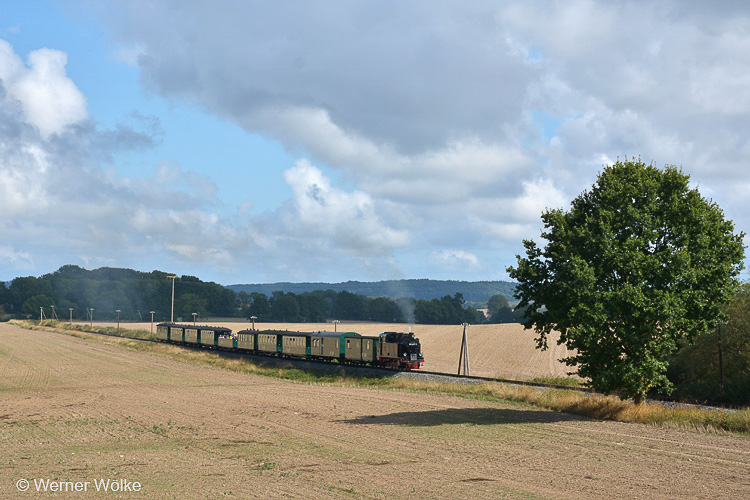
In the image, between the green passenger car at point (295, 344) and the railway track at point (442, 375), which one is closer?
the railway track at point (442, 375)

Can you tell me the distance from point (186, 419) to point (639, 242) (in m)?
23.1

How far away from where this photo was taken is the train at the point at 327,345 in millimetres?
57094

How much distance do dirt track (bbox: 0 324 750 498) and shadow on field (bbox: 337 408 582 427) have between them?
0.10 meters

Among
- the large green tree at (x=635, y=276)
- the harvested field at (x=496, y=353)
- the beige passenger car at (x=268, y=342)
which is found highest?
the large green tree at (x=635, y=276)

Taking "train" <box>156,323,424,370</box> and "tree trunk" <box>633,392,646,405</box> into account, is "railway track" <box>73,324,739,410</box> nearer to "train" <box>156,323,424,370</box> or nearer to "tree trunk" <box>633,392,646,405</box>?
"train" <box>156,323,424,370</box>

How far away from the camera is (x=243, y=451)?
22750 millimetres

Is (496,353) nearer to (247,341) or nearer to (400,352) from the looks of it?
(400,352)

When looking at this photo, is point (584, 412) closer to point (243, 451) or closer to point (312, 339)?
point (243, 451)

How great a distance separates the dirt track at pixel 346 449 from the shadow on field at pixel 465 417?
0.10 m

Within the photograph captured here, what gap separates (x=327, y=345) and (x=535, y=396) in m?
30.8

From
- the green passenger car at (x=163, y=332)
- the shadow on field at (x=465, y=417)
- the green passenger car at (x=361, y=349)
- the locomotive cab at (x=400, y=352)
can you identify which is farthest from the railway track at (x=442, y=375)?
the green passenger car at (x=163, y=332)

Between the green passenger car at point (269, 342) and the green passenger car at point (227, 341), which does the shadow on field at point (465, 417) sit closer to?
the green passenger car at point (269, 342)

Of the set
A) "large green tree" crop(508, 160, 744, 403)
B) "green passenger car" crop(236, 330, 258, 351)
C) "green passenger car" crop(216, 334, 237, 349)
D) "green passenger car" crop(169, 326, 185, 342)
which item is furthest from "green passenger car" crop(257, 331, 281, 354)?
"large green tree" crop(508, 160, 744, 403)

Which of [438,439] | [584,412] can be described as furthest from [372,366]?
[438,439]
